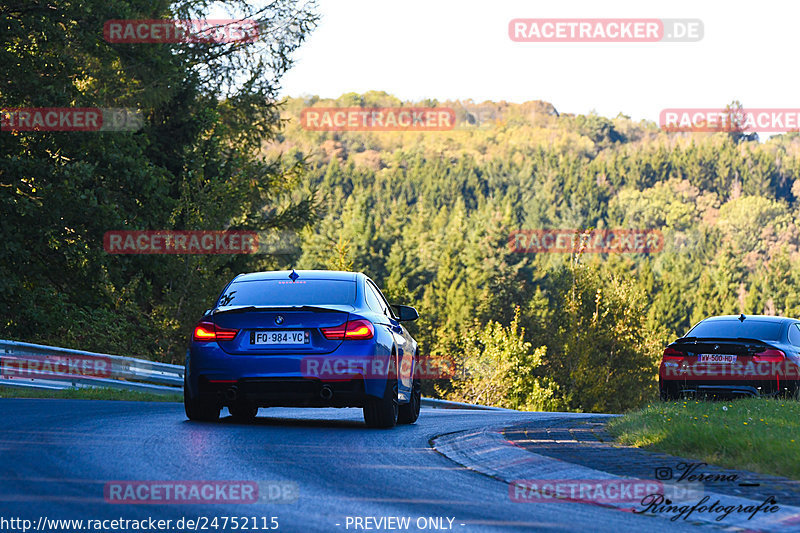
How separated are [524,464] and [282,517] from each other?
2.80 m

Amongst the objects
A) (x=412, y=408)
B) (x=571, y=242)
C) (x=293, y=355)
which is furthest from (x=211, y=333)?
(x=571, y=242)

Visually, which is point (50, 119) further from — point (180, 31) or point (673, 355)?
point (673, 355)

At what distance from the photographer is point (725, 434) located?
31.9 feet

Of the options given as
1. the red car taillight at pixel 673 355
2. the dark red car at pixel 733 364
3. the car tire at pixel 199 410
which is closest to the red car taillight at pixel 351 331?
the car tire at pixel 199 410

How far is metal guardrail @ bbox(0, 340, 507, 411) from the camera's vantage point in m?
19.9

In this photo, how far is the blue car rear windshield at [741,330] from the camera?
16891mm

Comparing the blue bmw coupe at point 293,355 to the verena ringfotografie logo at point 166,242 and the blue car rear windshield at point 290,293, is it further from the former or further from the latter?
the verena ringfotografie logo at point 166,242

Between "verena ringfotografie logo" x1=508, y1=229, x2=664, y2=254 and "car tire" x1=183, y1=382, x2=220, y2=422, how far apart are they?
111 meters

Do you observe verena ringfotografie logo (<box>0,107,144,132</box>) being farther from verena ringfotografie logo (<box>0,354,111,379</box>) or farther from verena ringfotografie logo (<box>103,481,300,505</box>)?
verena ringfotografie logo (<box>103,481,300,505</box>)

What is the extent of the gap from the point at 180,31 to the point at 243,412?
27.1 meters

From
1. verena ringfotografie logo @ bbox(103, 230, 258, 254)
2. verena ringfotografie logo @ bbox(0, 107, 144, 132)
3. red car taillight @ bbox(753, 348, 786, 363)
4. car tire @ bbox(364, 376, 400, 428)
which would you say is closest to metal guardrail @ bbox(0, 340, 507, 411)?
verena ringfotografie logo @ bbox(103, 230, 258, 254)

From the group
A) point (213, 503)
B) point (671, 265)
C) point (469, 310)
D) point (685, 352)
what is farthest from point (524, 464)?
point (671, 265)

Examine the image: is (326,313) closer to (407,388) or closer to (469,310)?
(407,388)

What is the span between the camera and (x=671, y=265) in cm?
15962
